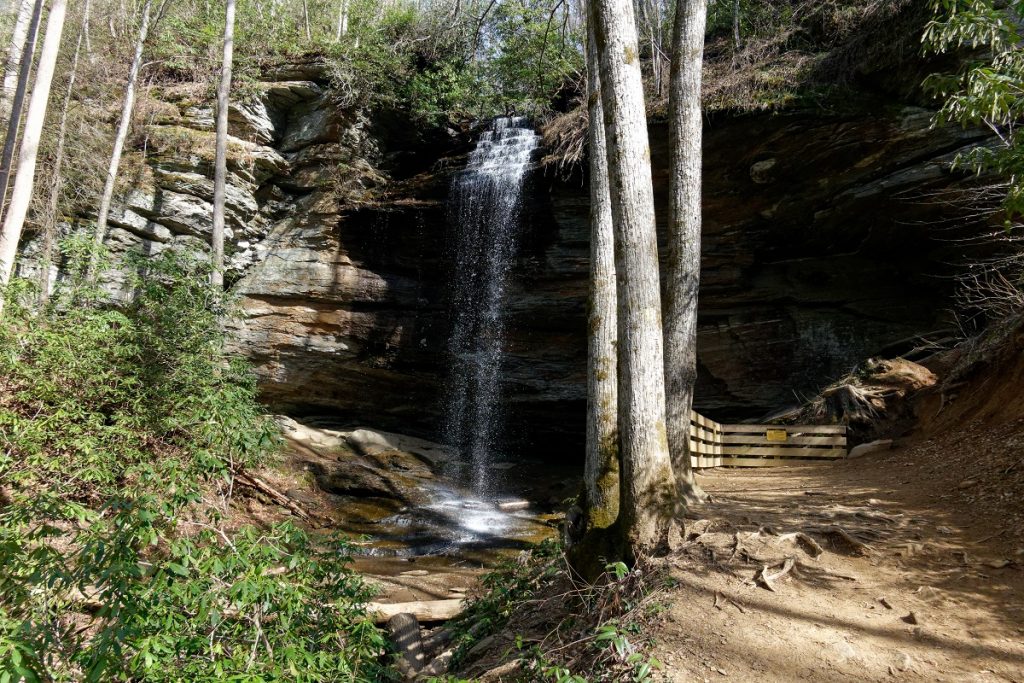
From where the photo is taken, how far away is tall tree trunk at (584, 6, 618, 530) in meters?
4.31

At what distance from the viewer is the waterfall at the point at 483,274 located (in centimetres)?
1356

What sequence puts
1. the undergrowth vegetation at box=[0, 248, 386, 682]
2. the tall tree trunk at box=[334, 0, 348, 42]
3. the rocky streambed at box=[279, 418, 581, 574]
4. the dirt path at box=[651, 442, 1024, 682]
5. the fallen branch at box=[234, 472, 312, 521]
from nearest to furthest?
the undergrowth vegetation at box=[0, 248, 386, 682] → the dirt path at box=[651, 442, 1024, 682] → the rocky streambed at box=[279, 418, 581, 574] → the fallen branch at box=[234, 472, 312, 521] → the tall tree trunk at box=[334, 0, 348, 42]

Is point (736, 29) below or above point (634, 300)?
above

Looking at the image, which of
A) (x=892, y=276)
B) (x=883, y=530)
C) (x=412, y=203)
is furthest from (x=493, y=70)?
(x=883, y=530)

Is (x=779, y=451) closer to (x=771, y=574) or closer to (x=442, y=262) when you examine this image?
(x=771, y=574)

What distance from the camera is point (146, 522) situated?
2.56 m

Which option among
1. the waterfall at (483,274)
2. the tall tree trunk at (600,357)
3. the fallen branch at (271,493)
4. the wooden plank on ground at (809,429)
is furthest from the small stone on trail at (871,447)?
the fallen branch at (271,493)

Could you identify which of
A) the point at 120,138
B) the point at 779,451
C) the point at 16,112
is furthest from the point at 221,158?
the point at 779,451

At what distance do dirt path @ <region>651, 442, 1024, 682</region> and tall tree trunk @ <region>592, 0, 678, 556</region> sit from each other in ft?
1.31

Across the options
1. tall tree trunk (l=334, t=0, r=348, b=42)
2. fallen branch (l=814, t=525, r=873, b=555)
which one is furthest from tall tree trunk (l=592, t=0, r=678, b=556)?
tall tree trunk (l=334, t=0, r=348, b=42)

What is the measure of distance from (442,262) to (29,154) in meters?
8.18

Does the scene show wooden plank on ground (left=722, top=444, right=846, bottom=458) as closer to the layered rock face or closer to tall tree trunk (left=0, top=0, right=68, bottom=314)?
the layered rock face

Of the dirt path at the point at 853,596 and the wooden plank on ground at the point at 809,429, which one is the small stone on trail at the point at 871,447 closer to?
the wooden plank on ground at the point at 809,429

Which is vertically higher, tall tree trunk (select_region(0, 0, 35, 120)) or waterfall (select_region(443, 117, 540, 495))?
tall tree trunk (select_region(0, 0, 35, 120))
